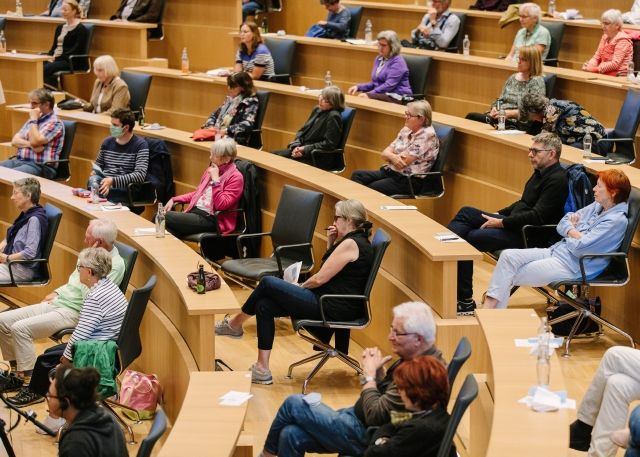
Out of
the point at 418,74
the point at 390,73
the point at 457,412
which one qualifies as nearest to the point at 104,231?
the point at 457,412

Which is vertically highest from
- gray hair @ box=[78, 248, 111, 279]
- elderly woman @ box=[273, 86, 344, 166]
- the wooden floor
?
elderly woman @ box=[273, 86, 344, 166]

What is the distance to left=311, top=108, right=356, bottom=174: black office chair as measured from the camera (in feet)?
26.7

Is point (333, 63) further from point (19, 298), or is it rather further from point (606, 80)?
point (19, 298)

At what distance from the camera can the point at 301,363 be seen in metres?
5.88

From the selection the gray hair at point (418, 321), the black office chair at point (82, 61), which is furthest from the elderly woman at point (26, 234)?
the black office chair at point (82, 61)

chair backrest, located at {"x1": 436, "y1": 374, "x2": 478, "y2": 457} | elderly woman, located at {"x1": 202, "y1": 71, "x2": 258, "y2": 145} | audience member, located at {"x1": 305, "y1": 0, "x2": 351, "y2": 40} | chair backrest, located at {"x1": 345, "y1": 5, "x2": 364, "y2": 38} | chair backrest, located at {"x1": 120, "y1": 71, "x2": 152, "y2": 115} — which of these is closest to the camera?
chair backrest, located at {"x1": 436, "y1": 374, "x2": 478, "y2": 457}

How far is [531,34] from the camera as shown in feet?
29.6

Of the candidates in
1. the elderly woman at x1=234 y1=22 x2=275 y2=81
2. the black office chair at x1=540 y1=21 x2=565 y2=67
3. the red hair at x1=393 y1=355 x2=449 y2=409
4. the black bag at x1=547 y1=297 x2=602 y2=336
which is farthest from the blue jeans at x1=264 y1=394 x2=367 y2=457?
the elderly woman at x1=234 y1=22 x2=275 y2=81

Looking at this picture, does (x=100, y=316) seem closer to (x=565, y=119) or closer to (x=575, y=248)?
(x=575, y=248)

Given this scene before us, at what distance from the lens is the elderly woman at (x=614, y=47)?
837 cm

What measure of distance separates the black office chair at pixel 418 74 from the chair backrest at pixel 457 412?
544 cm

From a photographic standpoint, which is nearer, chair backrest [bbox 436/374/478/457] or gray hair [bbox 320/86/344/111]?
chair backrest [bbox 436/374/478/457]

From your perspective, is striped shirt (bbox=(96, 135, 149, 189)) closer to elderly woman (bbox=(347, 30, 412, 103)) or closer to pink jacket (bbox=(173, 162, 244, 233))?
pink jacket (bbox=(173, 162, 244, 233))

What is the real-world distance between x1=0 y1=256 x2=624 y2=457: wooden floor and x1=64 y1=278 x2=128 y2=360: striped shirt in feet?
1.58
